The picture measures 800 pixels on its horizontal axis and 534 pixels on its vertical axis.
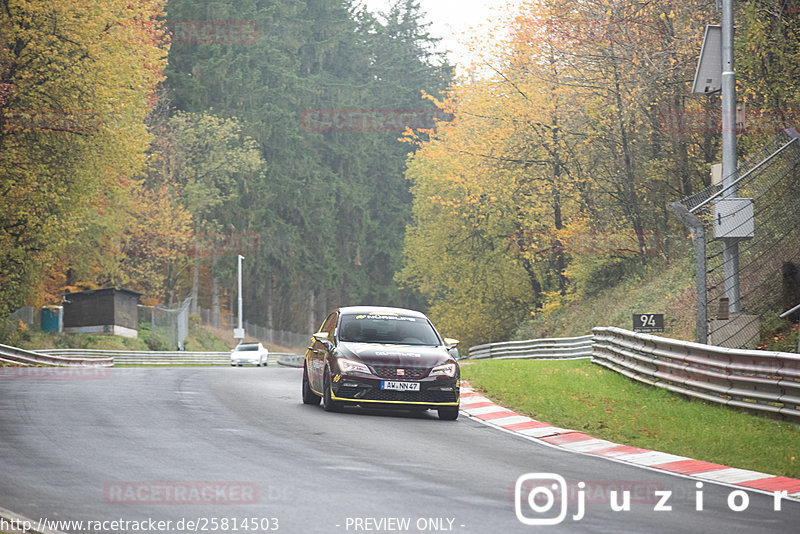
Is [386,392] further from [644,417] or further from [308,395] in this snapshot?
[644,417]

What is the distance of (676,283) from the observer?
28.5 metres

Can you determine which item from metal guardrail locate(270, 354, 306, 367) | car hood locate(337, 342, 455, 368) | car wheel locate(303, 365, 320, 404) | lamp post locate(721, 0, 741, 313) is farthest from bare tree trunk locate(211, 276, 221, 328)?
car hood locate(337, 342, 455, 368)

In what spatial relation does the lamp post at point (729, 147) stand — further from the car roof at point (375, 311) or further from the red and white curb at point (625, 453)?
the car roof at point (375, 311)

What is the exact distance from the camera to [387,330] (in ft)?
55.4

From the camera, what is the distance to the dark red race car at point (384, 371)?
15469mm

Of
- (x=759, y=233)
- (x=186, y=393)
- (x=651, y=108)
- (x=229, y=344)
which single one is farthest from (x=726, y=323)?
(x=229, y=344)

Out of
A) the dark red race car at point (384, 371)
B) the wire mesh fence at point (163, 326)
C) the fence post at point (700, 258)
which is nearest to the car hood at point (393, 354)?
the dark red race car at point (384, 371)

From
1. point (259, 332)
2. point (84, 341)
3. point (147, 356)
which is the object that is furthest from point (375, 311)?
point (259, 332)

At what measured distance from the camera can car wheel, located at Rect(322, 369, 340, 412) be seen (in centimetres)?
1581

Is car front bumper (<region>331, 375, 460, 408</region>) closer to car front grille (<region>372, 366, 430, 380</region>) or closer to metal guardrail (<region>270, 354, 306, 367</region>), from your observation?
car front grille (<region>372, 366, 430, 380</region>)

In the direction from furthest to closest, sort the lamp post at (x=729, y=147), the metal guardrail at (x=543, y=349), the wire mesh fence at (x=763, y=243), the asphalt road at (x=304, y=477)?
the metal guardrail at (x=543, y=349)
the lamp post at (x=729, y=147)
the wire mesh fence at (x=763, y=243)
the asphalt road at (x=304, y=477)

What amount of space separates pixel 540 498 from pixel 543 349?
23729 mm

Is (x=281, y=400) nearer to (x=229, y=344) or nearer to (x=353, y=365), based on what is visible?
(x=353, y=365)

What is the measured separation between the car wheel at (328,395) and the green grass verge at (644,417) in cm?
303
